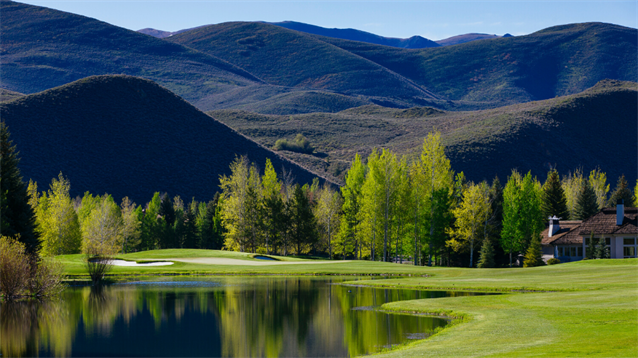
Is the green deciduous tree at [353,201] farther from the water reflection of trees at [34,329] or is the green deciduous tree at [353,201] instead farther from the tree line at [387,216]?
the water reflection of trees at [34,329]

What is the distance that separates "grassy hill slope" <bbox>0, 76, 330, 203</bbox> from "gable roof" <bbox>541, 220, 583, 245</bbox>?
76251mm

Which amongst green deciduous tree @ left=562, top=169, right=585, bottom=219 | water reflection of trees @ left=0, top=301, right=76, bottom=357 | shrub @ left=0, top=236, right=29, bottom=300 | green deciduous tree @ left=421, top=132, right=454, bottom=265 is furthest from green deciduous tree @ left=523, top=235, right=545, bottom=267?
shrub @ left=0, top=236, right=29, bottom=300

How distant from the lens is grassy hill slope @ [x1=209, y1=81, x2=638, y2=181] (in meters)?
144

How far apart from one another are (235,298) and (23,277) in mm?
10858

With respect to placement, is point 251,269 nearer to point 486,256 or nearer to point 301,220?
point 301,220

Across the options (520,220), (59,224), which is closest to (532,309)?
(520,220)

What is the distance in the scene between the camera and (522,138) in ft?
498

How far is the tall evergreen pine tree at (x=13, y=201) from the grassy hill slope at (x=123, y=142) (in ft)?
264

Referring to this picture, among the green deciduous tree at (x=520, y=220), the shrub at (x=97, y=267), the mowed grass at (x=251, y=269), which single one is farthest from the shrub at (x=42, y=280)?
the green deciduous tree at (x=520, y=220)

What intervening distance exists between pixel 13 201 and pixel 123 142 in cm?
10123

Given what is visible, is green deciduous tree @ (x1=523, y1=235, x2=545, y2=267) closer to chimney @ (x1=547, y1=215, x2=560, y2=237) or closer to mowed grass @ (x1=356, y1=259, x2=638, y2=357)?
chimney @ (x1=547, y1=215, x2=560, y2=237)

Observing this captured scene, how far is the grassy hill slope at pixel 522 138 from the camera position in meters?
144

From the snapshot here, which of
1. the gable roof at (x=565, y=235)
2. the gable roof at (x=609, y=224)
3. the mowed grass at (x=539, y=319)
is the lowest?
the mowed grass at (x=539, y=319)

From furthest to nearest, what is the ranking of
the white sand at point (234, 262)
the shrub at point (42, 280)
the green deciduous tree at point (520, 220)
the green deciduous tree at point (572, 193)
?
the green deciduous tree at point (572, 193)
the green deciduous tree at point (520, 220)
the white sand at point (234, 262)
the shrub at point (42, 280)
